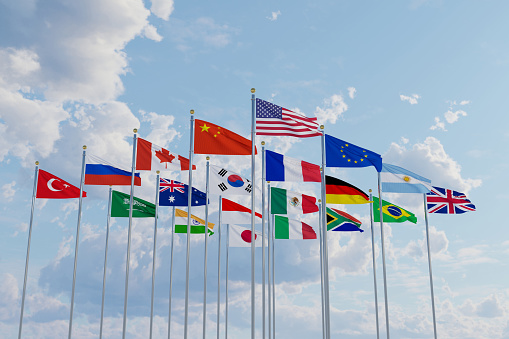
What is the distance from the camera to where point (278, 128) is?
2330 centimetres

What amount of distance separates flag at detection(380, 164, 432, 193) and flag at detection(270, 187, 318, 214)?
15.7 ft

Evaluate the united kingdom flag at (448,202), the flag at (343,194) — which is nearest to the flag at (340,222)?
the united kingdom flag at (448,202)

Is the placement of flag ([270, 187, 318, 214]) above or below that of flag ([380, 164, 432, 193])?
below

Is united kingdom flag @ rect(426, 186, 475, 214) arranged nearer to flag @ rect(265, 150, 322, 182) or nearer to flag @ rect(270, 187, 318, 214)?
flag @ rect(270, 187, 318, 214)

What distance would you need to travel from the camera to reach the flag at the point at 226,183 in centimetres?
2919

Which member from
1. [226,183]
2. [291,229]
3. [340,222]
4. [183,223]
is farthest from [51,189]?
[340,222]

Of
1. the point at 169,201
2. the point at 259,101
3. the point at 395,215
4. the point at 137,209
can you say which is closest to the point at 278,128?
the point at 259,101

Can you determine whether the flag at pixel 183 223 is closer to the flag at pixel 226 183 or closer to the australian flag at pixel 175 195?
the australian flag at pixel 175 195

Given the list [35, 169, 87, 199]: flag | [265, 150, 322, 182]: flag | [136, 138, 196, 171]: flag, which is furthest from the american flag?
[35, 169, 87, 199]: flag

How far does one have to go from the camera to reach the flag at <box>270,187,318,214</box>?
33.2m

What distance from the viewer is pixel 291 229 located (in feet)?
119

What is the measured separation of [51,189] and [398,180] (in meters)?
20.0

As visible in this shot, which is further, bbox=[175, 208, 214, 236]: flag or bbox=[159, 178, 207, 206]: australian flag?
bbox=[175, 208, 214, 236]: flag

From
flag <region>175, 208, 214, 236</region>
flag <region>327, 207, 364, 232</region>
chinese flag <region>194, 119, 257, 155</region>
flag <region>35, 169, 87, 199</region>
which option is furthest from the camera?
flag <region>327, 207, 364, 232</region>
